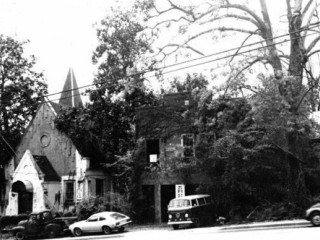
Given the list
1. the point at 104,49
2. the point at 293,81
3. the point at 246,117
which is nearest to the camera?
the point at 293,81

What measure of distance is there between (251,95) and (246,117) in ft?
4.20

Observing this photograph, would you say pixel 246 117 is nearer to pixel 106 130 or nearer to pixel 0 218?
pixel 106 130

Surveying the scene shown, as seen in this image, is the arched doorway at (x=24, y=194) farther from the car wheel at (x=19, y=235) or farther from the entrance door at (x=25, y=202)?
the car wheel at (x=19, y=235)

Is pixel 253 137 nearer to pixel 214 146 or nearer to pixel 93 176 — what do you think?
pixel 214 146

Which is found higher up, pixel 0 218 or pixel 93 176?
pixel 93 176

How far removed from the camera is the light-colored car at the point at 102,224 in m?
23.7

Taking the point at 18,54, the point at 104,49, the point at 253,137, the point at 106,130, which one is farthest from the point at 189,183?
the point at 18,54

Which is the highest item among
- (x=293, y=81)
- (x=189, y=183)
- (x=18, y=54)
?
(x=18, y=54)

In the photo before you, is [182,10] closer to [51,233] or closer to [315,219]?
[315,219]

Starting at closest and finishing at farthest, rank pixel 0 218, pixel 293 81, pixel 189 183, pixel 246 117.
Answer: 1. pixel 293 81
2. pixel 246 117
3. pixel 189 183
4. pixel 0 218

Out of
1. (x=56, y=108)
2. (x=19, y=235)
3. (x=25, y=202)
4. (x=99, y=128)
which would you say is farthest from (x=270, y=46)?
(x=25, y=202)

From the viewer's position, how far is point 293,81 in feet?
72.7

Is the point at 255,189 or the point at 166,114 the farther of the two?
the point at 166,114

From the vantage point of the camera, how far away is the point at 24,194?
31906mm
